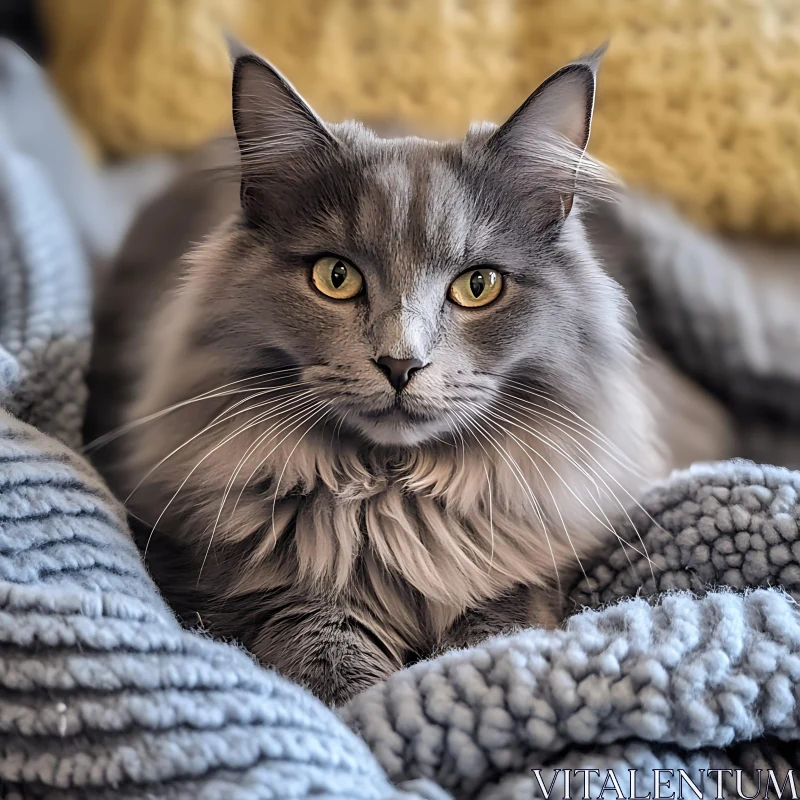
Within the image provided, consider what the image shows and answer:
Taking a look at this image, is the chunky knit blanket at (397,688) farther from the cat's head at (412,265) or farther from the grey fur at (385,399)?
the cat's head at (412,265)

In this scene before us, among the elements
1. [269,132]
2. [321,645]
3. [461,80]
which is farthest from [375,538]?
[461,80]

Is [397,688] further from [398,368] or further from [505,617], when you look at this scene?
[398,368]

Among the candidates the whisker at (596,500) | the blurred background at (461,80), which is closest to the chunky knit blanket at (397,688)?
the whisker at (596,500)

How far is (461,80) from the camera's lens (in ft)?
5.90

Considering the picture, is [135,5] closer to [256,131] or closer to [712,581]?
[256,131]

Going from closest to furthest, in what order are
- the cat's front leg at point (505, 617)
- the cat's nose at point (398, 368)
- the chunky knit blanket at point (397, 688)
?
the chunky knit blanket at point (397, 688) < the cat's nose at point (398, 368) < the cat's front leg at point (505, 617)

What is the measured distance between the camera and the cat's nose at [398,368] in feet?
2.92

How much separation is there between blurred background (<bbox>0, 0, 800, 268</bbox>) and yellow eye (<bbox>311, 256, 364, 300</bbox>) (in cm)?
73

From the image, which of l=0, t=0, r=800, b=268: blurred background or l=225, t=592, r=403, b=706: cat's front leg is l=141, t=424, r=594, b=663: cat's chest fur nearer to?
l=225, t=592, r=403, b=706: cat's front leg

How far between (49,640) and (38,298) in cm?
69

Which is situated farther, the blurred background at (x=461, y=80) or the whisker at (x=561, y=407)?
the blurred background at (x=461, y=80)

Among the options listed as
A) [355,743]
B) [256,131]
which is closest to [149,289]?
[256,131]

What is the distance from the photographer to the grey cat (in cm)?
95

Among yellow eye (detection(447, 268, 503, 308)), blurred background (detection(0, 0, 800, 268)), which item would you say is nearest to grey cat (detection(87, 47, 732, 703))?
yellow eye (detection(447, 268, 503, 308))
